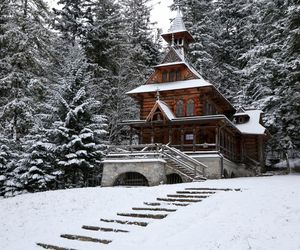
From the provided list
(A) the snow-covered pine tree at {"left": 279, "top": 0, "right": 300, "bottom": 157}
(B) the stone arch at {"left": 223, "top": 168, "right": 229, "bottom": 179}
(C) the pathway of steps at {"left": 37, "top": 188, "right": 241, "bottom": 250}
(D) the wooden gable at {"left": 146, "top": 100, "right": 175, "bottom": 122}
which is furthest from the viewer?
(B) the stone arch at {"left": 223, "top": 168, "right": 229, "bottom": 179}

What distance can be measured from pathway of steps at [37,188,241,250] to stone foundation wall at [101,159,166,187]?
20.6 ft

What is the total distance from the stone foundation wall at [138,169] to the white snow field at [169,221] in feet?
15.3

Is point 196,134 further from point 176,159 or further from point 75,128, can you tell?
point 75,128

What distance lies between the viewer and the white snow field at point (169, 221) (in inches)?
410

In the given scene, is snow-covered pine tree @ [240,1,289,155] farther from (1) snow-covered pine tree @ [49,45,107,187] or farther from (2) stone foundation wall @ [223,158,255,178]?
(1) snow-covered pine tree @ [49,45,107,187]

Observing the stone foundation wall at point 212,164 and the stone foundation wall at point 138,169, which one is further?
the stone foundation wall at point 212,164

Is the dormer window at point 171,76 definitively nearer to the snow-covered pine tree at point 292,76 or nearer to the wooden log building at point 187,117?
the wooden log building at point 187,117

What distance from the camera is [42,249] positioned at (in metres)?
12.2

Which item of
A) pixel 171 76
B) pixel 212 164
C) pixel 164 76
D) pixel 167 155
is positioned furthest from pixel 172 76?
pixel 167 155

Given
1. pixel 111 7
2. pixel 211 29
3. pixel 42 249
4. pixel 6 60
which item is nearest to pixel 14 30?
pixel 6 60

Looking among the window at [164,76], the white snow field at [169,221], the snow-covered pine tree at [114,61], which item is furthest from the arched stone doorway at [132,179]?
the window at [164,76]

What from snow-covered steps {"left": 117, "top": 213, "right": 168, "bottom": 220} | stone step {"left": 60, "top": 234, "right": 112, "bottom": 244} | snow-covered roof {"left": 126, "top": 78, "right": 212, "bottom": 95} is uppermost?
snow-covered roof {"left": 126, "top": 78, "right": 212, "bottom": 95}

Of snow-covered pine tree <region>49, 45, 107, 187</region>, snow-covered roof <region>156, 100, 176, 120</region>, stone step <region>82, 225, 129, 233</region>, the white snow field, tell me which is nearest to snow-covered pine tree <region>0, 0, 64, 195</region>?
snow-covered pine tree <region>49, 45, 107, 187</region>

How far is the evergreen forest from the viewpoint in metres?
26.8
